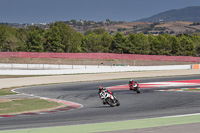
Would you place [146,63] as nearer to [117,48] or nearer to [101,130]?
[117,48]

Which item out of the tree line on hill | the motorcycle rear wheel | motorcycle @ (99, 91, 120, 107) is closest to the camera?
motorcycle @ (99, 91, 120, 107)

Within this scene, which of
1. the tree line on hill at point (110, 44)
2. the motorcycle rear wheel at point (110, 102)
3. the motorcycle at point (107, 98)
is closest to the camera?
the motorcycle at point (107, 98)

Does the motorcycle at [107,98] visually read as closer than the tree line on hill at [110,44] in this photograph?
Yes

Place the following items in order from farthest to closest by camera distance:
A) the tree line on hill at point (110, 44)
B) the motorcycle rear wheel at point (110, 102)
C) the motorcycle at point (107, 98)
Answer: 1. the tree line on hill at point (110, 44)
2. the motorcycle rear wheel at point (110, 102)
3. the motorcycle at point (107, 98)

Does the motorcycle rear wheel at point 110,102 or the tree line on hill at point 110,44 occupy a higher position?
the tree line on hill at point 110,44

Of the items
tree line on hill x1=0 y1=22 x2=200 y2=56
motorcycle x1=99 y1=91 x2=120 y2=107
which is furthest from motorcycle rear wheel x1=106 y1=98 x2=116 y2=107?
tree line on hill x1=0 y1=22 x2=200 y2=56

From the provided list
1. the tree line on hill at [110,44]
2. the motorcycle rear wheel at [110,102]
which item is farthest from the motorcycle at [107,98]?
the tree line on hill at [110,44]

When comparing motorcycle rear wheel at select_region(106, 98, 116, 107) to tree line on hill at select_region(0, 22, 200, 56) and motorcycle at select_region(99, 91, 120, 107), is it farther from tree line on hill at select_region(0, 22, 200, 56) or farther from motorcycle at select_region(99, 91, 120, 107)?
tree line on hill at select_region(0, 22, 200, 56)

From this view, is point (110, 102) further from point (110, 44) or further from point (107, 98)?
point (110, 44)

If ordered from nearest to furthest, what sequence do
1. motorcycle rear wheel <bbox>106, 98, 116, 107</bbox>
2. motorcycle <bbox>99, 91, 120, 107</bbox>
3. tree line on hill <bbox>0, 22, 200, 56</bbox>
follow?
motorcycle <bbox>99, 91, 120, 107</bbox> < motorcycle rear wheel <bbox>106, 98, 116, 107</bbox> < tree line on hill <bbox>0, 22, 200, 56</bbox>

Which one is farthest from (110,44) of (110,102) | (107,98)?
(107,98)

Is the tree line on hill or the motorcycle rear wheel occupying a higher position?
the tree line on hill

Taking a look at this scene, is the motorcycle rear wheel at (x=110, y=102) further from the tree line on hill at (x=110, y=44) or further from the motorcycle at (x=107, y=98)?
the tree line on hill at (x=110, y=44)

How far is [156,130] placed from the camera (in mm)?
10688
